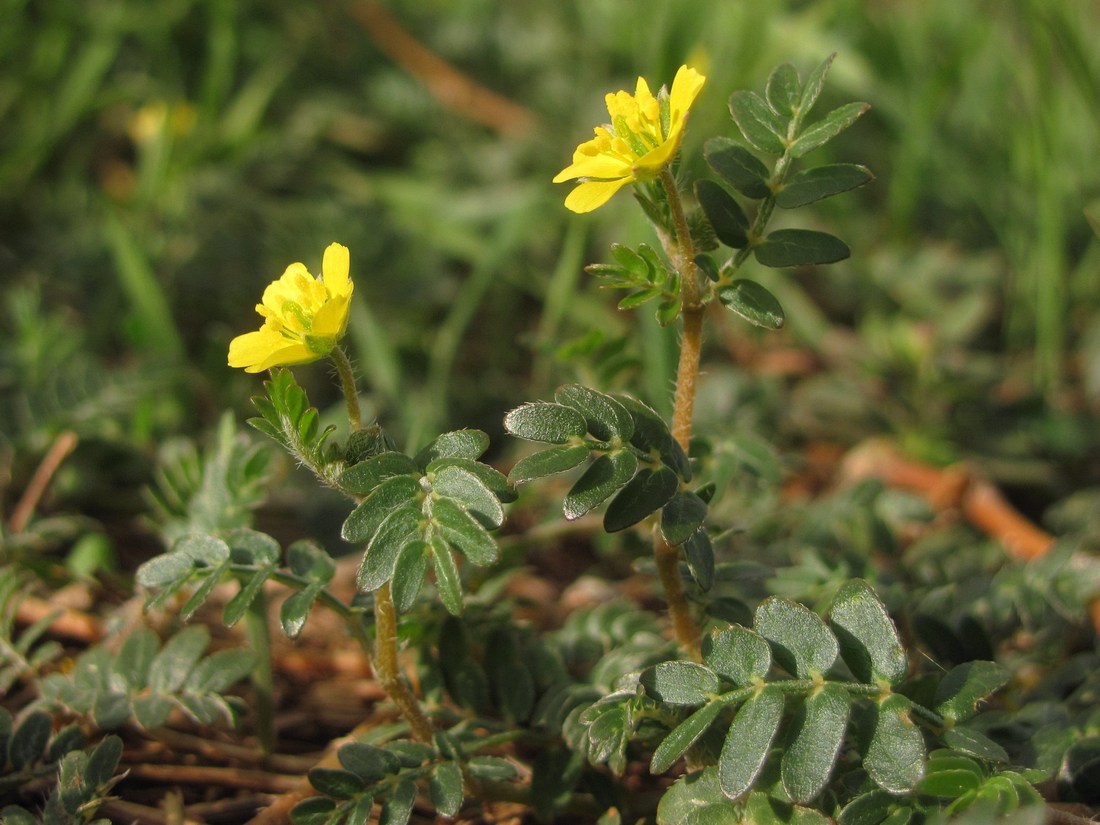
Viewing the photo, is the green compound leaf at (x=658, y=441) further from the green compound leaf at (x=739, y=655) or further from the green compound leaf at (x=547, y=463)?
the green compound leaf at (x=739, y=655)

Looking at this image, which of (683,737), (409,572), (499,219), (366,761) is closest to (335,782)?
(366,761)

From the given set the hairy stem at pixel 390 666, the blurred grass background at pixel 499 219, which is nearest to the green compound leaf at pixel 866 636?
the hairy stem at pixel 390 666

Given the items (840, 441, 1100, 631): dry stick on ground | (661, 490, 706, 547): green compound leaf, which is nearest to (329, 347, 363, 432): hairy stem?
(661, 490, 706, 547): green compound leaf

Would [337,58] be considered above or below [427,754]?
above

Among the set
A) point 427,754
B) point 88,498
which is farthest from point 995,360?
point 88,498

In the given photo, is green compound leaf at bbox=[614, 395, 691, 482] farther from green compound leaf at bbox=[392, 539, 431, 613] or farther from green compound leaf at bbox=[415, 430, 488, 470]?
green compound leaf at bbox=[392, 539, 431, 613]

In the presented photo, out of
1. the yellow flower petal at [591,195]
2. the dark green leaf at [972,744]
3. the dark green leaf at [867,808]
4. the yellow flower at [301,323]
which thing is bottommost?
the dark green leaf at [867,808]

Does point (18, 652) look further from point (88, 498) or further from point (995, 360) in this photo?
point (995, 360)
